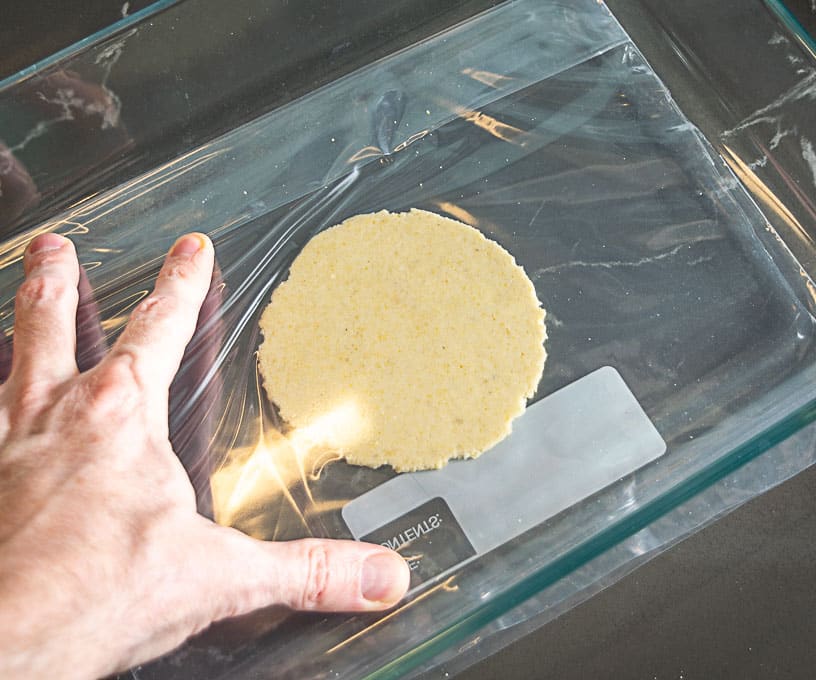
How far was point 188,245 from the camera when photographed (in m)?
1.04

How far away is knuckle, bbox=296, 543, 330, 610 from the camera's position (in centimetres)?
83

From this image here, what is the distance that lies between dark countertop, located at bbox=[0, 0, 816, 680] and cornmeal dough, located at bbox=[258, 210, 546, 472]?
0.23 meters

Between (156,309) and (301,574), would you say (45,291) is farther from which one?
(301,574)

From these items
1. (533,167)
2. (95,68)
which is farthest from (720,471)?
(95,68)

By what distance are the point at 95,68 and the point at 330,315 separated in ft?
1.58

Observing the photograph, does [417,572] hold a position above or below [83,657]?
below

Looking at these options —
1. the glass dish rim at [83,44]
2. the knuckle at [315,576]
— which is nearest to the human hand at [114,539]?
the knuckle at [315,576]

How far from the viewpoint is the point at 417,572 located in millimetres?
957

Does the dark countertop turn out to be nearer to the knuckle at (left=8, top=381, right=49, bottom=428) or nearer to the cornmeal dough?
the cornmeal dough

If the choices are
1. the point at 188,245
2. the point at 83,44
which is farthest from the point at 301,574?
the point at 83,44

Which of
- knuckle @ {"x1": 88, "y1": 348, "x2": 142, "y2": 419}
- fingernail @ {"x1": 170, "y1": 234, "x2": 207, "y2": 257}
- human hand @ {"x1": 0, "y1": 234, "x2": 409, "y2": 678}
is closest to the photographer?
human hand @ {"x1": 0, "y1": 234, "x2": 409, "y2": 678}

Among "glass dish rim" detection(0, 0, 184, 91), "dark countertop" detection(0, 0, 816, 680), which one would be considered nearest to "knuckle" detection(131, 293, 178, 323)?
"glass dish rim" detection(0, 0, 184, 91)

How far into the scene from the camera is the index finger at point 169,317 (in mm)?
884

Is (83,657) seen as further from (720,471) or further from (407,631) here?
(720,471)
